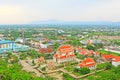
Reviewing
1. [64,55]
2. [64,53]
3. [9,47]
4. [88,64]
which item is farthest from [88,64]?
[9,47]

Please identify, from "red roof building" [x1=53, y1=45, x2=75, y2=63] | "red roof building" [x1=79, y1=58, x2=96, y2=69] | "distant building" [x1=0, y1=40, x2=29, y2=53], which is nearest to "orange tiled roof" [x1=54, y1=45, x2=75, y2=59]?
"red roof building" [x1=53, y1=45, x2=75, y2=63]

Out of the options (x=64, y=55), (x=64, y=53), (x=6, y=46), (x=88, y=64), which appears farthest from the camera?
(x=6, y=46)

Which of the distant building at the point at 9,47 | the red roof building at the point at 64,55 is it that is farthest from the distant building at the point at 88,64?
the distant building at the point at 9,47

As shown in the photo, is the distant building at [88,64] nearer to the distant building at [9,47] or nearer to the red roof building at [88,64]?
the red roof building at [88,64]

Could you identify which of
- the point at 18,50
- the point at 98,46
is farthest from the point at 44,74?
the point at 98,46

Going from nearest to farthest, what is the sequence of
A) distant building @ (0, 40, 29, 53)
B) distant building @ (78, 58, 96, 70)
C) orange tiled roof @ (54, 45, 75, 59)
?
distant building @ (78, 58, 96, 70), orange tiled roof @ (54, 45, 75, 59), distant building @ (0, 40, 29, 53)

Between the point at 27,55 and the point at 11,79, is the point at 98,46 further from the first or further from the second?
the point at 11,79

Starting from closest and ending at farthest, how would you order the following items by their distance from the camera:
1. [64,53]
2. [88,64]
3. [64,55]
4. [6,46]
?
[88,64] < [64,55] < [64,53] < [6,46]

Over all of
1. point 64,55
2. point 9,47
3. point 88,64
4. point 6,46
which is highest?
point 64,55

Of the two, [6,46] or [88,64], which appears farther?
[6,46]

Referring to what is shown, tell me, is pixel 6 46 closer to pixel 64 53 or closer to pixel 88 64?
pixel 64 53

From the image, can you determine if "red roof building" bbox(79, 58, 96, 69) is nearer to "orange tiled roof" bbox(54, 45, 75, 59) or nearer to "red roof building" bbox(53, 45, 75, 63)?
"red roof building" bbox(53, 45, 75, 63)
